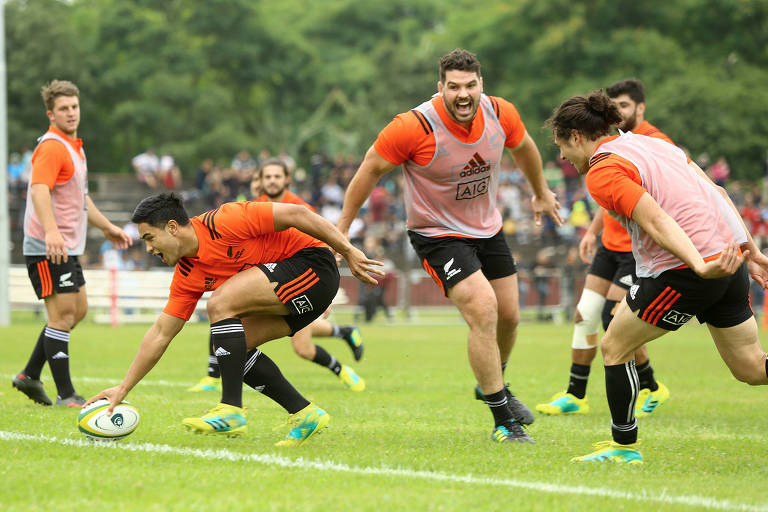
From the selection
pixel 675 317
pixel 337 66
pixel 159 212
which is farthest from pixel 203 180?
pixel 337 66

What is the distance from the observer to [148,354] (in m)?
6.28

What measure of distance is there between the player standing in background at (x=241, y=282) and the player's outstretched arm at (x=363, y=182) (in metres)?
0.67

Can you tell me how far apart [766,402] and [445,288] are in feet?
12.8

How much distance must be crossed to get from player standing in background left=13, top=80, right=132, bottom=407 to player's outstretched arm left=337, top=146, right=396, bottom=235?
258 centimetres

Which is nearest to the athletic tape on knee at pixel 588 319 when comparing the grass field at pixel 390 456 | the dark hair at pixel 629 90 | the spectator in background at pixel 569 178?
the grass field at pixel 390 456

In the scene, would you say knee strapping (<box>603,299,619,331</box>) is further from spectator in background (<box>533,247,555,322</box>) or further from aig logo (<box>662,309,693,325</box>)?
spectator in background (<box>533,247,555,322</box>)

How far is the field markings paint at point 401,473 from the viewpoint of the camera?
4.77 meters

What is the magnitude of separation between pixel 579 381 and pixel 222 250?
12.1 ft

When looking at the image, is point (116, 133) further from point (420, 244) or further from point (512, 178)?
point (420, 244)

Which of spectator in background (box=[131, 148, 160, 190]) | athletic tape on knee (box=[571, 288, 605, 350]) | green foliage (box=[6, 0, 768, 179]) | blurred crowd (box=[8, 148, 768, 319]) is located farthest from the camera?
green foliage (box=[6, 0, 768, 179])

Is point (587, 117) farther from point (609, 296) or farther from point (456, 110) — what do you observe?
point (609, 296)

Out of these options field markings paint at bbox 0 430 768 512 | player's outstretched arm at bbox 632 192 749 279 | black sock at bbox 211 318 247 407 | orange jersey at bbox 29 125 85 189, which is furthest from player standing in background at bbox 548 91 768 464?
orange jersey at bbox 29 125 85 189

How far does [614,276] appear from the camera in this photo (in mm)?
8828

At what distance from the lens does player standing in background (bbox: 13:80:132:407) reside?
8523 mm
